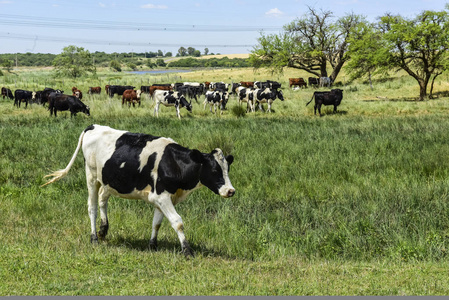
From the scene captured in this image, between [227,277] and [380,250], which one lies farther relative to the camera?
[380,250]

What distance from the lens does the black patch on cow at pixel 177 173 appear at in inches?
241

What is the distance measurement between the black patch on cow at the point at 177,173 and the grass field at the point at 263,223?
32.7 inches

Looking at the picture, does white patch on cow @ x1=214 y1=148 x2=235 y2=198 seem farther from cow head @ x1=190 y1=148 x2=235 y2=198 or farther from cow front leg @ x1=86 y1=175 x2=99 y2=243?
cow front leg @ x1=86 y1=175 x2=99 y2=243

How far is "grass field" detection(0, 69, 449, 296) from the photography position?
500 centimetres

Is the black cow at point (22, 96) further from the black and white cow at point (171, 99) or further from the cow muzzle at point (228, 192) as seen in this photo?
the cow muzzle at point (228, 192)

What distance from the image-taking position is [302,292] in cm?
464

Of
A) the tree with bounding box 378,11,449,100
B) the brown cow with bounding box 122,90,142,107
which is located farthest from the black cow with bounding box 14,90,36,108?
the tree with bounding box 378,11,449,100

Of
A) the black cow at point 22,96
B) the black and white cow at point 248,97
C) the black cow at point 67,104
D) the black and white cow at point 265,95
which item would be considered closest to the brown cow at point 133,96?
the black and white cow at point 248,97

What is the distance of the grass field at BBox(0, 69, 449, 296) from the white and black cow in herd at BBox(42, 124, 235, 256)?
1.79 feet

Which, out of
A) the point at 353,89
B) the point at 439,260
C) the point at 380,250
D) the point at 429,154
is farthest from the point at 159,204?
the point at 353,89

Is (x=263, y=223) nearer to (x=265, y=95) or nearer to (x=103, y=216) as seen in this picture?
(x=103, y=216)

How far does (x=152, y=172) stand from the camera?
6254 millimetres

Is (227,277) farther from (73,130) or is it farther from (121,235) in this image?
(73,130)

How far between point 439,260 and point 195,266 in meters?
3.30
